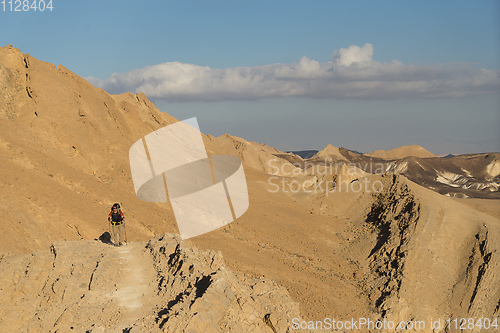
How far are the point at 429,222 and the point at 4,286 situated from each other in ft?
70.1

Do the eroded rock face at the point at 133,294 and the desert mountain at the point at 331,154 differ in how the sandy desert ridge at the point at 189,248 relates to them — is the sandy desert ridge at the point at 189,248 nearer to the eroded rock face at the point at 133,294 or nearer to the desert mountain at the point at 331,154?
the eroded rock face at the point at 133,294

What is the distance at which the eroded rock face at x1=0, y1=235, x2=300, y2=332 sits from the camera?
8.13m

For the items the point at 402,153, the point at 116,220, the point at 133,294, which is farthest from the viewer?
the point at 402,153

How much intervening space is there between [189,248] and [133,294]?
3072mm

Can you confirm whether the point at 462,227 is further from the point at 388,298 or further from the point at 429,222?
the point at 388,298

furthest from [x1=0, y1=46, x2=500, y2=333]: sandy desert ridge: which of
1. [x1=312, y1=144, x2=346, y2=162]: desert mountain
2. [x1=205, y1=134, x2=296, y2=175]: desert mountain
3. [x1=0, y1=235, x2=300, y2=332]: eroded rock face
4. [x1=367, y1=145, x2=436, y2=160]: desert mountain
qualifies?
[x1=367, y1=145, x2=436, y2=160]: desert mountain

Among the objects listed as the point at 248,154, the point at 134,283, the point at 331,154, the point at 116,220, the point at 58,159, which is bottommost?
the point at 331,154

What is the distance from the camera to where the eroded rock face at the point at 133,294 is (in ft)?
26.7

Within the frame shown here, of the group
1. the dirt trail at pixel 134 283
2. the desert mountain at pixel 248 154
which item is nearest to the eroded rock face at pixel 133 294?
the dirt trail at pixel 134 283

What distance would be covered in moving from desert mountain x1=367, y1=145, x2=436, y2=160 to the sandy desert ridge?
243 ft

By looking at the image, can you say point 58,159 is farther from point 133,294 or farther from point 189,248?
point 133,294

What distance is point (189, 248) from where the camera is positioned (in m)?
12.7

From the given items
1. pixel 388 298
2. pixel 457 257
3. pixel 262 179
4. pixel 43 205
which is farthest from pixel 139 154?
pixel 457 257

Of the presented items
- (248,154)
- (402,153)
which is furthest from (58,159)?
(402,153)
